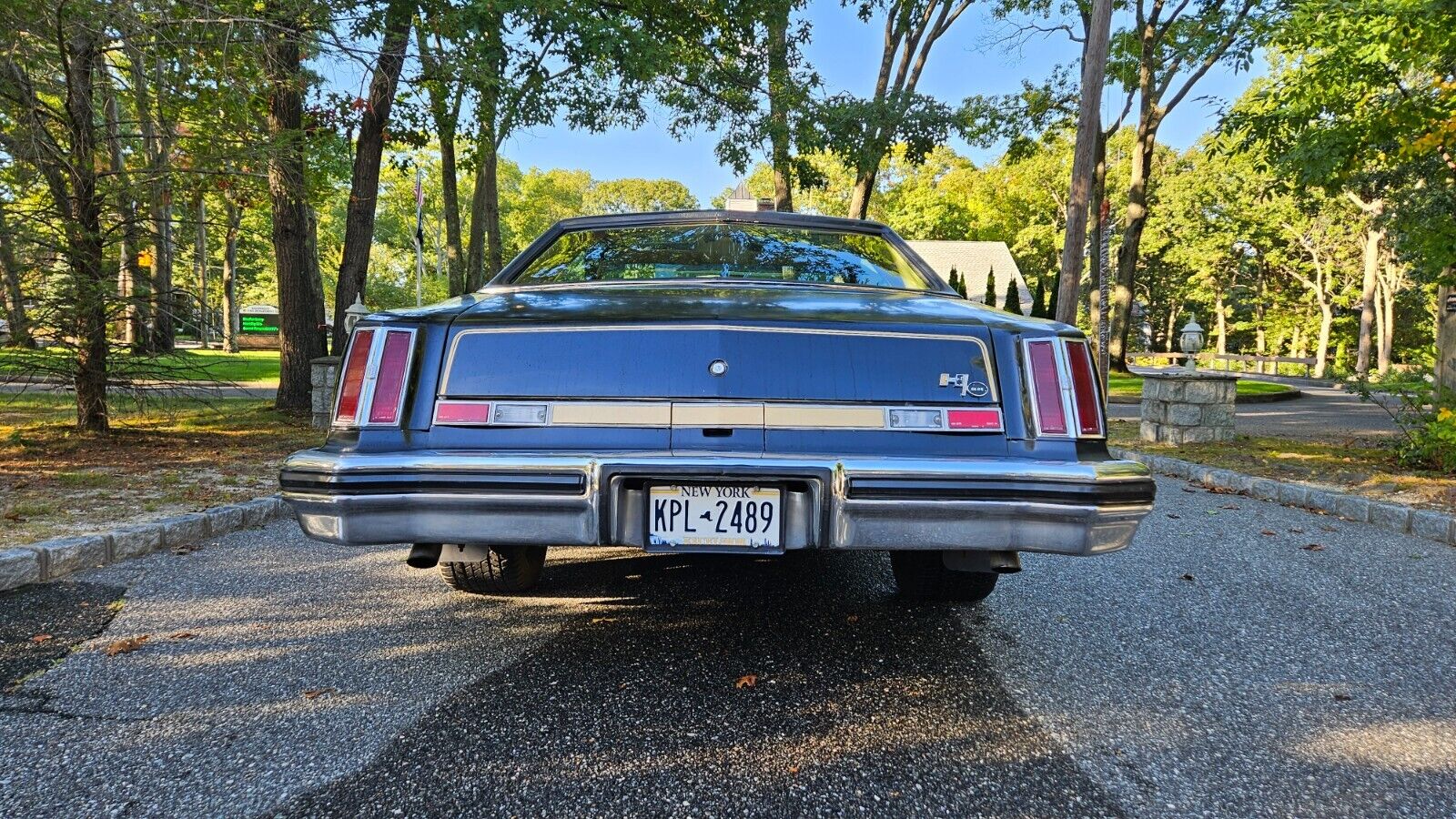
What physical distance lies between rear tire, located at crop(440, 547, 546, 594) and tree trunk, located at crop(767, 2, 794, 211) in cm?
913

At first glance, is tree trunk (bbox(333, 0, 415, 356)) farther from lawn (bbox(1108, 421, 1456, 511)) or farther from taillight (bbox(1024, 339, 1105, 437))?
lawn (bbox(1108, 421, 1456, 511))

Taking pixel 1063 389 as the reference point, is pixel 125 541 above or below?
below

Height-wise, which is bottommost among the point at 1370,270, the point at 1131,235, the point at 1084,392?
the point at 1084,392

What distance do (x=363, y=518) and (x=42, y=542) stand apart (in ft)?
8.07

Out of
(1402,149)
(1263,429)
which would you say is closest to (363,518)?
(1402,149)

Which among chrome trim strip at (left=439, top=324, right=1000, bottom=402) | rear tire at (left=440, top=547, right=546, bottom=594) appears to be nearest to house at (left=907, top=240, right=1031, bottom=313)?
rear tire at (left=440, top=547, right=546, bottom=594)

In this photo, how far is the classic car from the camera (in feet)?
6.72

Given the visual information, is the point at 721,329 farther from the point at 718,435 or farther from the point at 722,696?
the point at 722,696

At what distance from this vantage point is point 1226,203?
33.7 meters

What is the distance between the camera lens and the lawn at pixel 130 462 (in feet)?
13.6

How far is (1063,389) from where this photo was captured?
2.23 metres

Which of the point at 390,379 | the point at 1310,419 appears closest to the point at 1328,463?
the point at 1310,419

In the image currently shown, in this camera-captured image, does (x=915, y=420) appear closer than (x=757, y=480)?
No

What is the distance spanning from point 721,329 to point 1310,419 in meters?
12.4
